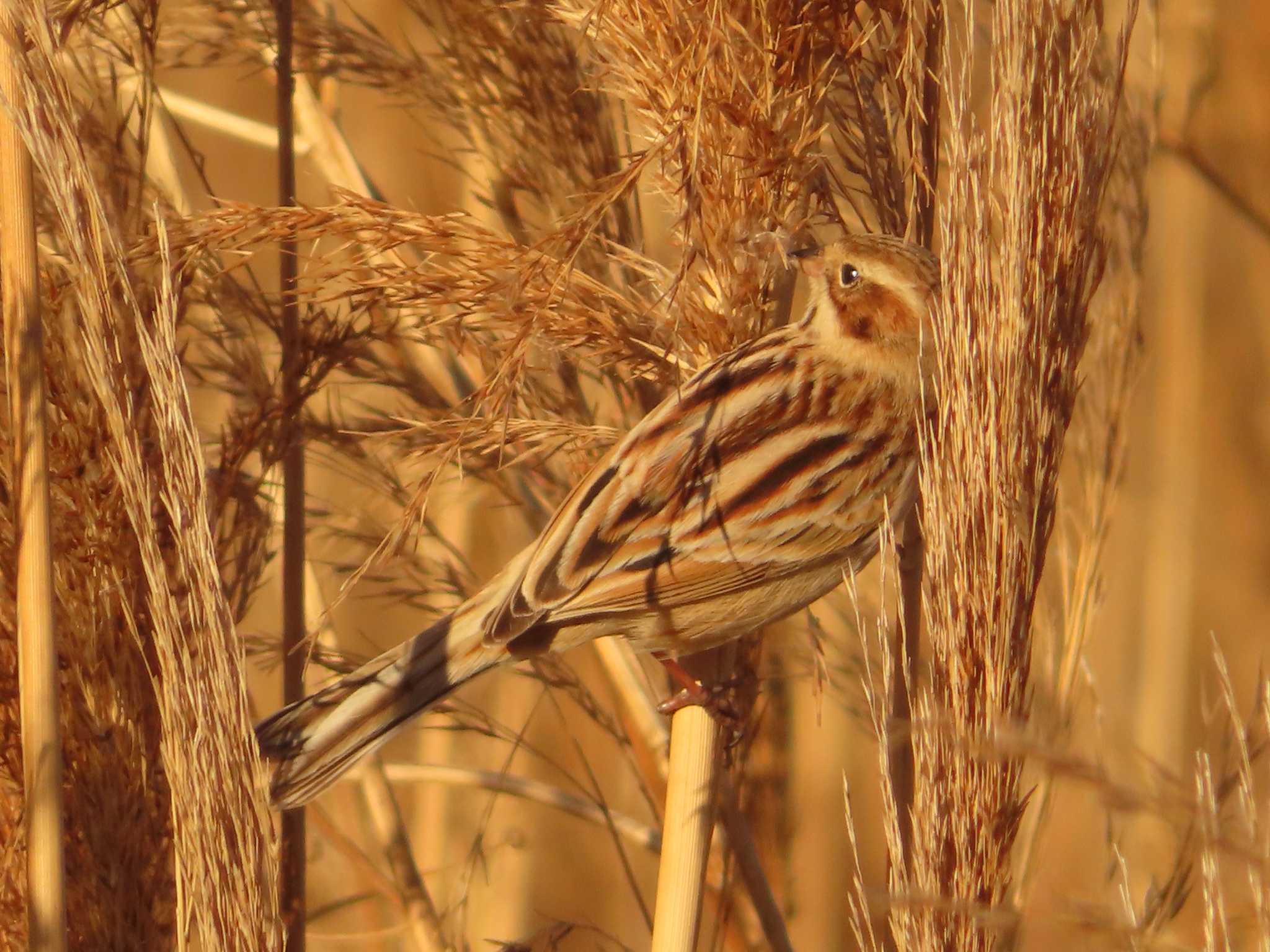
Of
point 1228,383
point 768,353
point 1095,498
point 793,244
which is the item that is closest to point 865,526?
point 768,353

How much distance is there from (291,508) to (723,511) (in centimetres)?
63

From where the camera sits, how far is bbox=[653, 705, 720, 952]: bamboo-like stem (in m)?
1.57

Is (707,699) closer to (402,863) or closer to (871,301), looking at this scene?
(871,301)

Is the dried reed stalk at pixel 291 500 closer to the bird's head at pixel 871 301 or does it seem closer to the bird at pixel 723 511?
the bird at pixel 723 511

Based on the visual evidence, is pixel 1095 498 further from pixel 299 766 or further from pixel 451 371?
pixel 299 766

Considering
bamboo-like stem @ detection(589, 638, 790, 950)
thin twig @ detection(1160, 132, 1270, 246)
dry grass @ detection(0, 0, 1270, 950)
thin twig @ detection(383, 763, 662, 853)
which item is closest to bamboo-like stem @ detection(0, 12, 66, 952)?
dry grass @ detection(0, 0, 1270, 950)

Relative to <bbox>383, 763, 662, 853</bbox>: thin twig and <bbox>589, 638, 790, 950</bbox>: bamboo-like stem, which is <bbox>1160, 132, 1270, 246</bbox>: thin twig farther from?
<bbox>383, 763, 662, 853</bbox>: thin twig

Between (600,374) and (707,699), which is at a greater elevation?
(600,374)

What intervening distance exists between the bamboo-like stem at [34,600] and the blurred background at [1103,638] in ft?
4.74

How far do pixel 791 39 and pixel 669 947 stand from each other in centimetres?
105

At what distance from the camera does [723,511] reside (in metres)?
1.70

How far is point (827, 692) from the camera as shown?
2754 millimetres

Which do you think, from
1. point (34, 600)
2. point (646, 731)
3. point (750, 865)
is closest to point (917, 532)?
point (750, 865)

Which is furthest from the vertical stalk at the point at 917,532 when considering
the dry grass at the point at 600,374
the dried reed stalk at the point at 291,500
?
the dried reed stalk at the point at 291,500
